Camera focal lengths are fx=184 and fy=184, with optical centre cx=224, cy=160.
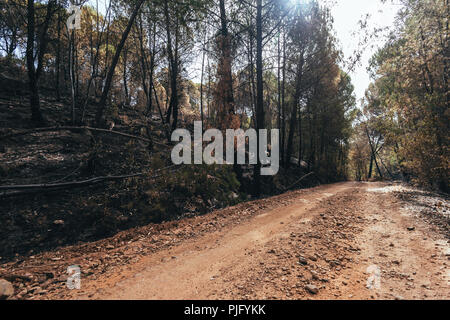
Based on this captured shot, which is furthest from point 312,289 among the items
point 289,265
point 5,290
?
point 5,290

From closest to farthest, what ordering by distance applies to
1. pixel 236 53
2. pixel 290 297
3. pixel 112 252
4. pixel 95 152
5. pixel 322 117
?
pixel 290 297, pixel 112 252, pixel 95 152, pixel 236 53, pixel 322 117

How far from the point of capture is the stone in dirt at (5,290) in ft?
8.23

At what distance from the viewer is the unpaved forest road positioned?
2.42 m

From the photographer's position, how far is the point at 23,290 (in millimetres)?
2719

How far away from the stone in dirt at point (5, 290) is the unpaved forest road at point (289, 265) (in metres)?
0.34

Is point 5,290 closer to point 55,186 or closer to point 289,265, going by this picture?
point 55,186

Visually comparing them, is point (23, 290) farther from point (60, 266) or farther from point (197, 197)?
point (197, 197)

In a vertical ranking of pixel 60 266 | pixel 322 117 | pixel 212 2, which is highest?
pixel 212 2

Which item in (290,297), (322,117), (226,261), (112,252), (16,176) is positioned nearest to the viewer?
(290,297)

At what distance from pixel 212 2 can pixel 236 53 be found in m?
2.79

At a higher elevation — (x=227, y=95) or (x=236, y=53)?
(x=236, y=53)

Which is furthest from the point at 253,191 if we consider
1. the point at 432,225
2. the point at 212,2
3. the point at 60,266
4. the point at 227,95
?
the point at 212,2

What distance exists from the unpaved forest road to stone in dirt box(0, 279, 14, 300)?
0.34 m

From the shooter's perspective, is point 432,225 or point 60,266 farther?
point 432,225
